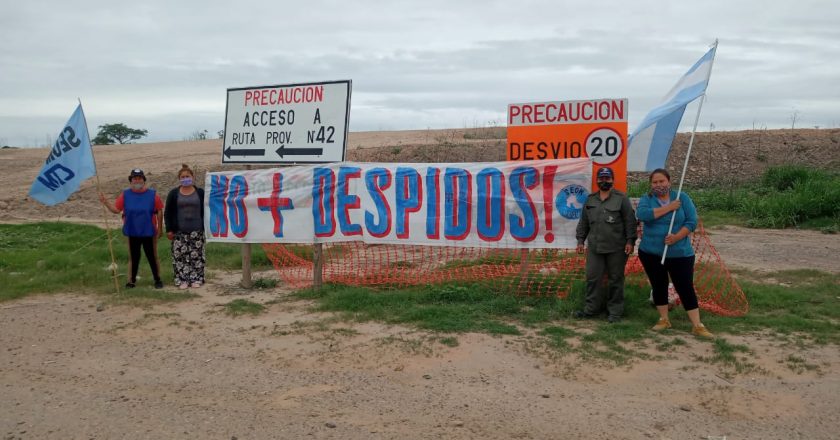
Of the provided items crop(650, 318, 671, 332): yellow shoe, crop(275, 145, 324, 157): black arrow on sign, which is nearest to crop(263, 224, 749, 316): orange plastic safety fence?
crop(650, 318, 671, 332): yellow shoe

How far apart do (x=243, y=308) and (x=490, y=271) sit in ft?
11.0

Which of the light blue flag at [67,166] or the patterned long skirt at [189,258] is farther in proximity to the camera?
the patterned long skirt at [189,258]

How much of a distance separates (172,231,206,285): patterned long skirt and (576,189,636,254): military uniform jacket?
213 inches

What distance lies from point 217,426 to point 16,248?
1073cm

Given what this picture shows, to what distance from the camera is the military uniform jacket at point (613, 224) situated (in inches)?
286

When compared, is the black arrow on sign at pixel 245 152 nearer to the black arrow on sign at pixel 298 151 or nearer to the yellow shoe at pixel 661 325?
the black arrow on sign at pixel 298 151

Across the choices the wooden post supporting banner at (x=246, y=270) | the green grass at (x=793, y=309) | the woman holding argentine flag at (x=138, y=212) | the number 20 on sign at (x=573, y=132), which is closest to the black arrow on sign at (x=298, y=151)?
the wooden post supporting banner at (x=246, y=270)

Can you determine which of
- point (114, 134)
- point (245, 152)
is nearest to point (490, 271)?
point (245, 152)

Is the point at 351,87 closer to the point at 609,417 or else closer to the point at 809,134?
the point at 609,417

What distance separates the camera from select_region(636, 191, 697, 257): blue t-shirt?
6.79 meters

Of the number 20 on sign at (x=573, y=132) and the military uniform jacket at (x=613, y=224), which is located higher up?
the number 20 on sign at (x=573, y=132)

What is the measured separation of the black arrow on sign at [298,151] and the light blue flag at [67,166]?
95.7 inches

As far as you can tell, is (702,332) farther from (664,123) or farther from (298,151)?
(298,151)

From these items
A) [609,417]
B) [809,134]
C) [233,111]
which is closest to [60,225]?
[233,111]
